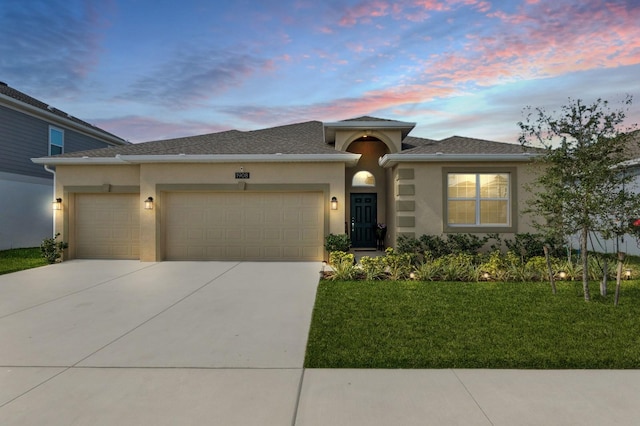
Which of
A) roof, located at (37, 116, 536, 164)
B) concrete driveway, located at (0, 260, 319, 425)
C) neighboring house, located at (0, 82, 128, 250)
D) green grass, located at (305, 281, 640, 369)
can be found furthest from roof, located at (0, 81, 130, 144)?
green grass, located at (305, 281, 640, 369)

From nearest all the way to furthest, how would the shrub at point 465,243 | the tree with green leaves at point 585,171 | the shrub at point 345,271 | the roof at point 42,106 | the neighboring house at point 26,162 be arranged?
the tree with green leaves at point 585,171 < the shrub at point 345,271 < the shrub at point 465,243 < the neighboring house at point 26,162 < the roof at point 42,106

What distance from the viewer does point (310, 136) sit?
16.0 meters

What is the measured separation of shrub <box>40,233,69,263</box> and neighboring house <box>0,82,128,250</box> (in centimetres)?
526

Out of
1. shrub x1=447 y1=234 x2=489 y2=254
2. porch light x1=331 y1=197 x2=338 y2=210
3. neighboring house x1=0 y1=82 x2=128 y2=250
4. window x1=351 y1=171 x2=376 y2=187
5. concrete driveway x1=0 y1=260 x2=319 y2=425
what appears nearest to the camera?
concrete driveway x1=0 y1=260 x2=319 y2=425

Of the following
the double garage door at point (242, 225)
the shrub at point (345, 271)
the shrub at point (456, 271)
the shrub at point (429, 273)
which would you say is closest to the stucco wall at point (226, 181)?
the double garage door at point (242, 225)

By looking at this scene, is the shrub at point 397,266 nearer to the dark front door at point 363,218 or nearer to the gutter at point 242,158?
the gutter at point 242,158

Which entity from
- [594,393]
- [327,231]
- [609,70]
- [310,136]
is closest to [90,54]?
[310,136]

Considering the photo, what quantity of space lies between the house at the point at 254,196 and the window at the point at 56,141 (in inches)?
234

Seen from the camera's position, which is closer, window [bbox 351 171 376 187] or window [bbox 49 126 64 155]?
window [bbox 351 171 376 187]

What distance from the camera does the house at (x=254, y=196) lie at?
35.3 ft

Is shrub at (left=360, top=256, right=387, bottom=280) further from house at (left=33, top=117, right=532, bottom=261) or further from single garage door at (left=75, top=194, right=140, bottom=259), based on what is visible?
single garage door at (left=75, top=194, right=140, bottom=259)

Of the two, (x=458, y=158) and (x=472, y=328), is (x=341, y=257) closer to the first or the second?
(x=472, y=328)

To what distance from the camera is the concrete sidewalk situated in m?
2.75

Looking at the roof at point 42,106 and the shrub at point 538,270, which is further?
the roof at point 42,106
